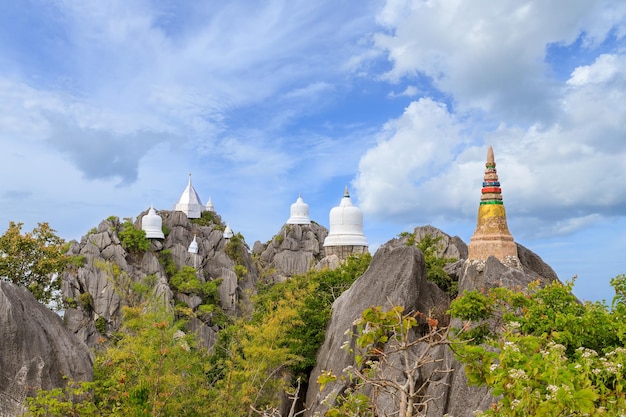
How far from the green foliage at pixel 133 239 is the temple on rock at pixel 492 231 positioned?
28931 mm

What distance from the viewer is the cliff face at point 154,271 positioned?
3619 cm

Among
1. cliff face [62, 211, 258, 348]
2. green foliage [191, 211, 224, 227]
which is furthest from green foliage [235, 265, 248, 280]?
green foliage [191, 211, 224, 227]

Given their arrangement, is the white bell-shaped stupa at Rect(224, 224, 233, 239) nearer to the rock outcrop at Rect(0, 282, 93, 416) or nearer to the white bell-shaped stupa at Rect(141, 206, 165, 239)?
the white bell-shaped stupa at Rect(141, 206, 165, 239)

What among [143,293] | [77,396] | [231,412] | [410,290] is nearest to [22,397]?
[77,396]

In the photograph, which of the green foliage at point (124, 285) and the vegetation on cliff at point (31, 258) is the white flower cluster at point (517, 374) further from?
the green foliage at point (124, 285)

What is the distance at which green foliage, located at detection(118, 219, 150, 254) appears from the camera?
40.4 m

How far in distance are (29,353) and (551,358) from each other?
12.3m

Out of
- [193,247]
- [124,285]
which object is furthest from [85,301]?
[193,247]

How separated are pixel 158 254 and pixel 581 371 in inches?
1579

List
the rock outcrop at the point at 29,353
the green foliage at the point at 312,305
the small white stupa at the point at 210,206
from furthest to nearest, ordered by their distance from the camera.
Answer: the small white stupa at the point at 210,206 → the green foliage at the point at 312,305 → the rock outcrop at the point at 29,353

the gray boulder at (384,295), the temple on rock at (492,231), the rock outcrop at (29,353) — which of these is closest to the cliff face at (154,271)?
the gray boulder at (384,295)

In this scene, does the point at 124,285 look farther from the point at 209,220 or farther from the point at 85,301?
the point at 209,220

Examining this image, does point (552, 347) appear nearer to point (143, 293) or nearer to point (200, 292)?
point (143, 293)

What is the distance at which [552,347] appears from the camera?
590 centimetres
